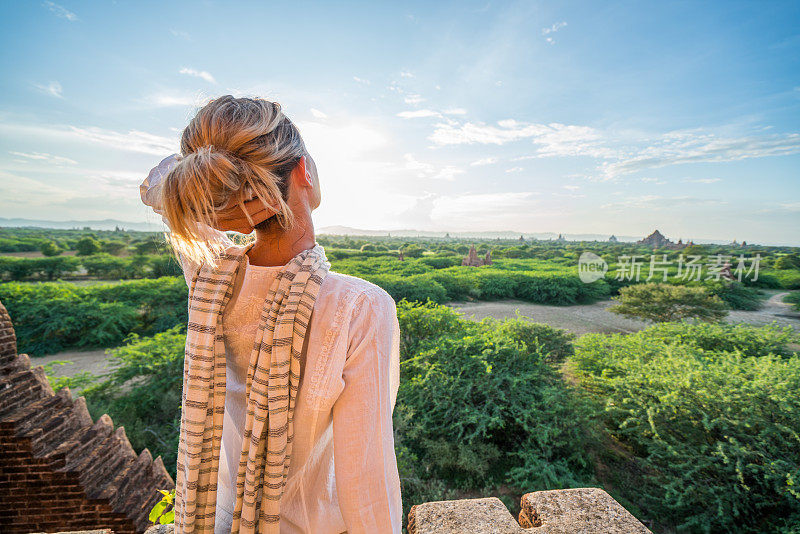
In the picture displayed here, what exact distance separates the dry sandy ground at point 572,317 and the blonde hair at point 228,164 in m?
10.3

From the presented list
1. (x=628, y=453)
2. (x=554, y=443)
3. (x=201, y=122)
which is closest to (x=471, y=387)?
(x=554, y=443)

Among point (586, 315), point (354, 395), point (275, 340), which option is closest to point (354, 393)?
Result: point (354, 395)

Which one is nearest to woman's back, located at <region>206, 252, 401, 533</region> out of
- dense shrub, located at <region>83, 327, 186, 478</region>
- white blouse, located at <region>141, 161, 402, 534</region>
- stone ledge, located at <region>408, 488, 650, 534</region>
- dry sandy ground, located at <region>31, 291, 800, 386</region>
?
white blouse, located at <region>141, 161, 402, 534</region>

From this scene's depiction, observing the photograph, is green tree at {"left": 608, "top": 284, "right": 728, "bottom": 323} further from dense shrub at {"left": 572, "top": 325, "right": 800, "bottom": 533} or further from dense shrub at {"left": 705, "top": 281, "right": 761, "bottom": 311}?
dense shrub at {"left": 572, "top": 325, "right": 800, "bottom": 533}

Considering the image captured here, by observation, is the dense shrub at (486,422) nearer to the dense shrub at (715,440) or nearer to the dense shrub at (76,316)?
the dense shrub at (715,440)

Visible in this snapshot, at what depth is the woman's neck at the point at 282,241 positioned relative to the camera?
2.85 feet

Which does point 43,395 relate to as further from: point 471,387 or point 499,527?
point 471,387

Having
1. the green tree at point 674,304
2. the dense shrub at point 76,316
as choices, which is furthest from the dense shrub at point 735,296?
the dense shrub at point 76,316

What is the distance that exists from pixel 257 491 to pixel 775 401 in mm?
5310

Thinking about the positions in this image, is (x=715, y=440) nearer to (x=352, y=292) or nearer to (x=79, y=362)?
(x=352, y=292)

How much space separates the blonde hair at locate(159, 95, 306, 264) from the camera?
678 millimetres

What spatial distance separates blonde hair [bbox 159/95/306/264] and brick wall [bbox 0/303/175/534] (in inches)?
135

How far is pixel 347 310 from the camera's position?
0.77 metres

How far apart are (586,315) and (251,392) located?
51.2ft
